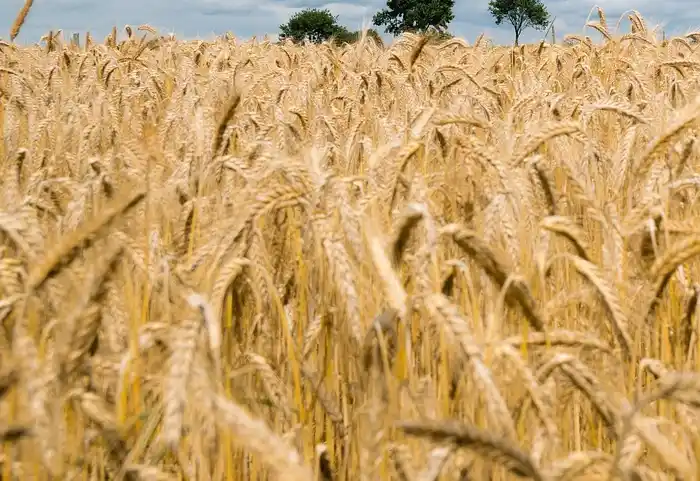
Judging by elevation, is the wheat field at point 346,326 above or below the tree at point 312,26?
below

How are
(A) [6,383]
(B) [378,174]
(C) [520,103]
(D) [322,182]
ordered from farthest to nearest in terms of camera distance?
(C) [520,103] < (B) [378,174] < (D) [322,182] < (A) [6,383]

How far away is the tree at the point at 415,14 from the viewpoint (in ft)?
169

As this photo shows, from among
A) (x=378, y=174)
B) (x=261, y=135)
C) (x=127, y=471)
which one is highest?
(x=261, y=135)

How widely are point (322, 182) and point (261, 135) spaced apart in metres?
1.04

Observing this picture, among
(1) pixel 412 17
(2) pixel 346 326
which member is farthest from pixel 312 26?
(2) pixel 346 326

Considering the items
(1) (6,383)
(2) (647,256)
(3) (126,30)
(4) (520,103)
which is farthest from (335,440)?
(3) (126,30)

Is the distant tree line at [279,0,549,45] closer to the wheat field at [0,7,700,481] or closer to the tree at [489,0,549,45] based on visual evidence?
the tree at [489,0,549,45]

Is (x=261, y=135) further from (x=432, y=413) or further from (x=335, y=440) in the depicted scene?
(x=432, y=413)

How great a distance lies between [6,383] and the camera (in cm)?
72

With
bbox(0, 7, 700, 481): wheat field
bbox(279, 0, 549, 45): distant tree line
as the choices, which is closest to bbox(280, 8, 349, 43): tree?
bbox(279, 0, 549, 45): distant tree line

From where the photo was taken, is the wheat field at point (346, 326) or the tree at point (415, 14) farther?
the tree at point (415, 14)

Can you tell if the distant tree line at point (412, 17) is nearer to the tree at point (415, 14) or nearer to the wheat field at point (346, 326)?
the tree at point (415, 14)

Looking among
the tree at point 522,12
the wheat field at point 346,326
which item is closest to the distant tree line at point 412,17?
the tree at point 522,12

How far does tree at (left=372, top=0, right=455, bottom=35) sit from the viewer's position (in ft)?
169
